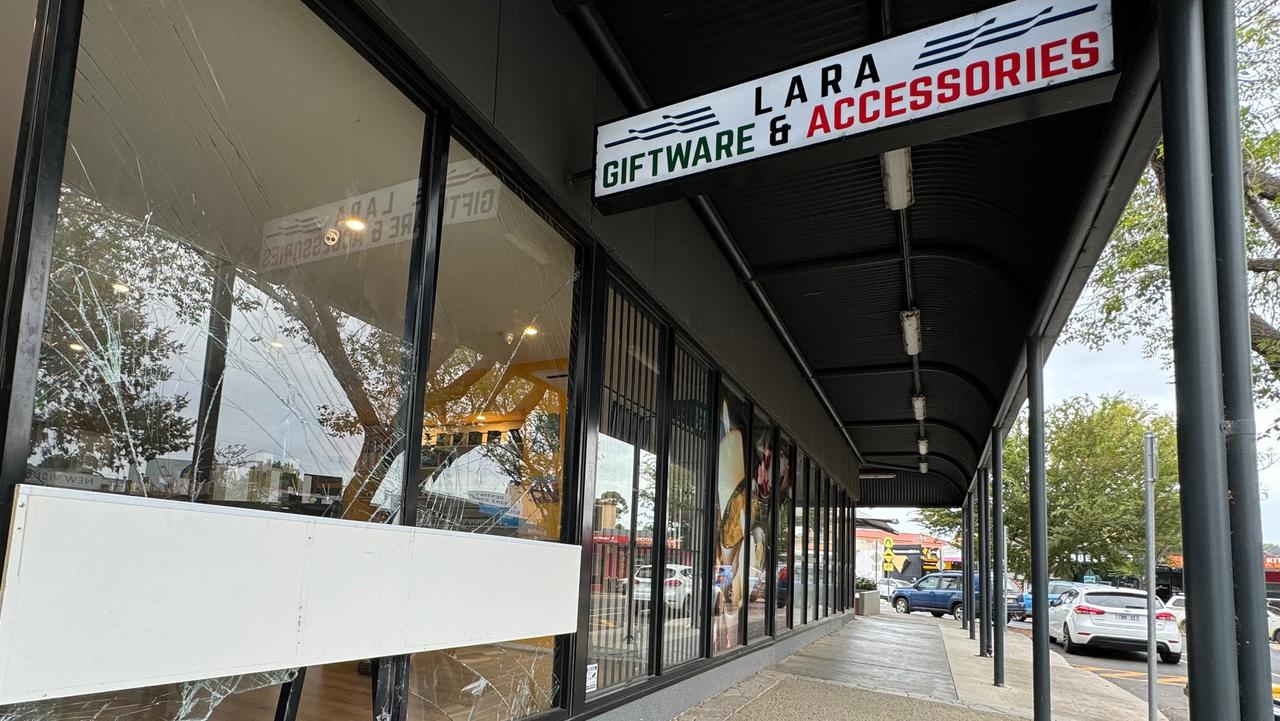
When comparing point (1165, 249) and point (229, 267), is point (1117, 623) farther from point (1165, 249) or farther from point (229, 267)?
point (229, 267)

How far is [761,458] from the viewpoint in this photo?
941 cm

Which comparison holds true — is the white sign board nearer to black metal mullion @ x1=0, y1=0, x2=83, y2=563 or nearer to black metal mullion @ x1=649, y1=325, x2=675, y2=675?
black metal mullion @ x1=0, y1=0, x2=83, y2=563

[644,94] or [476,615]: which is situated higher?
[644,94]

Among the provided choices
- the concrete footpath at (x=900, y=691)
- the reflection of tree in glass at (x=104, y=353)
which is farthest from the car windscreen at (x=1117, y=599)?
the reflection of tree in glass at (x=104, y=353)

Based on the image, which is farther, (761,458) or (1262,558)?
(761,458)

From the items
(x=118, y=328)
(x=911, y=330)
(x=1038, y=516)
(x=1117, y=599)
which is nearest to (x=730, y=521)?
(x=1038, y=516)

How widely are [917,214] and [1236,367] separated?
4.61 m

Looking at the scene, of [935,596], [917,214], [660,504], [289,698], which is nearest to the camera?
[289,698]

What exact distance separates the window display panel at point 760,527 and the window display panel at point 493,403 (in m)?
4.87

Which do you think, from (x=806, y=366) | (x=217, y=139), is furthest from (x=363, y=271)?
(x=806, y=366)

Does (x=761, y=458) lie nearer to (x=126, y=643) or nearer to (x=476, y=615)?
(x=476, y=615)

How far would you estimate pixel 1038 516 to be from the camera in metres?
6.26

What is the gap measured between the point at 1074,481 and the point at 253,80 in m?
33.8

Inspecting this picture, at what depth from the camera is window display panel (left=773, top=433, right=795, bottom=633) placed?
10.5 meters
